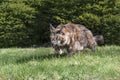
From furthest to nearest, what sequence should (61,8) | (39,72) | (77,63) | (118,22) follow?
(61,8), (118,22), (77,63), (39,72)

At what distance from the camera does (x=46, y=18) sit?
61.4 feet

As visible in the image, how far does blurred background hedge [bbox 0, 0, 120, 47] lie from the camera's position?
1702 cm

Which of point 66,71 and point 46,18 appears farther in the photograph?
point 46,18

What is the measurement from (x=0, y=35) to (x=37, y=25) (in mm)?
1952

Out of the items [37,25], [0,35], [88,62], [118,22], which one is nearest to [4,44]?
[0,35]

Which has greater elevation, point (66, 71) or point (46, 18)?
point (66, 71)

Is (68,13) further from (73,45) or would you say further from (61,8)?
(73,45)

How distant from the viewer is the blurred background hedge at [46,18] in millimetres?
17016

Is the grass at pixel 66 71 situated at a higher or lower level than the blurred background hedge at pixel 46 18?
higher

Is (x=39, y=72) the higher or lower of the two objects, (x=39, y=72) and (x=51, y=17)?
the higher

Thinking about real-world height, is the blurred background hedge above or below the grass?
below

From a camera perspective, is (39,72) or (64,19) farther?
(64,19)

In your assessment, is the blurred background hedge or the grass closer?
the grass

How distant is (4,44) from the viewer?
18.6m
